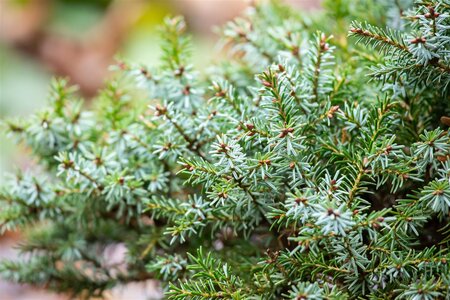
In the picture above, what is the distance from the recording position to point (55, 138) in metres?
0.93

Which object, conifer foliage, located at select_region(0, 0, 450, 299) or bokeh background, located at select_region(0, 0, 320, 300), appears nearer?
conifer foliage, located at select_region(0, 0, 450, 299)

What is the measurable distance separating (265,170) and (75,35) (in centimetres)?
292

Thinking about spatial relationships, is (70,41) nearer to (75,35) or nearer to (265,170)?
(75,35)

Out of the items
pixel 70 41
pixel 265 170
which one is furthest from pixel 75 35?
pixel 265 170

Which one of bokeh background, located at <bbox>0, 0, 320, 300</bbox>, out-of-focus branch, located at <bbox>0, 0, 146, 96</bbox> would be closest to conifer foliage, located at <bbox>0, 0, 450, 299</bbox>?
bokeh background, located at <bbox>0, 0, 320, 300</bbox>

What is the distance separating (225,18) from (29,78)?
4.20 ft

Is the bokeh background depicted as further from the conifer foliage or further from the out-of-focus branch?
the conifer foliage

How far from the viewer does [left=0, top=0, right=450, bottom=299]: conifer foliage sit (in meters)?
0.66

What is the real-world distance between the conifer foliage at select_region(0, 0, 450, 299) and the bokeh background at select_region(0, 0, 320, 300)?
2.15 meters

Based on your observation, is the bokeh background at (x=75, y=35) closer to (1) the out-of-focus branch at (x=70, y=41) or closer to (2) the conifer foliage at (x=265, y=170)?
(1) the out-of-focus branch at (x=70, y=41)

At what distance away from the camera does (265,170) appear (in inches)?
→ 26.4

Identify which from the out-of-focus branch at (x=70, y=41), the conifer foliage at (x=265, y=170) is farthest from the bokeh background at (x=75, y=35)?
the conifer foliage at (x=265, y=170)

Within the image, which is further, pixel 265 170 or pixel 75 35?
pixel 75 35

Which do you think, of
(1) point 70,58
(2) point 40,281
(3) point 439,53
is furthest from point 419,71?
(1) point 70,58
